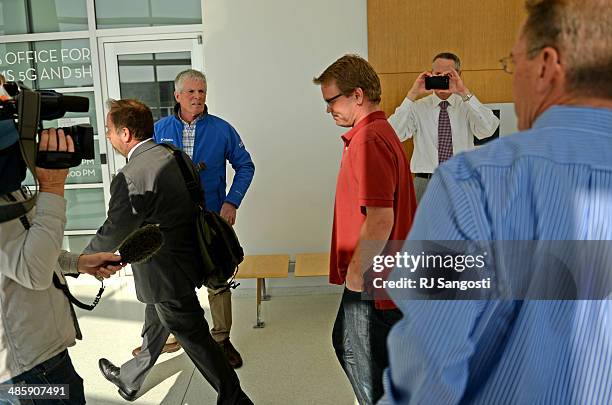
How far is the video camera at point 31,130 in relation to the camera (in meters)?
1.36

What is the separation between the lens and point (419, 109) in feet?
13.6

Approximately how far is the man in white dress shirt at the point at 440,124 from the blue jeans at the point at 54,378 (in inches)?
120

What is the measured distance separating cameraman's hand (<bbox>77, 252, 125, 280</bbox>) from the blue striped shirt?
149 centimetres

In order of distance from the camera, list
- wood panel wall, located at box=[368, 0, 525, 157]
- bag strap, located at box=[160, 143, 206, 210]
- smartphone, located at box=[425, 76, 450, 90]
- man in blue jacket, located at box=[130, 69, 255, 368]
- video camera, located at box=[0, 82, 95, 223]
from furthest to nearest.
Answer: wood panel wall, located at box=[368, 0, 525, 157]
smartphone, located at box=[425, 76, 450, 90]
man in blue jacket, located at box=[130, 69, 255, 368]
bag strap, located at box=[160, 143, 206, 210]
video camera, located at box=[0, 82, 95, 223]

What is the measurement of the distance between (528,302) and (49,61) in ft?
18.3

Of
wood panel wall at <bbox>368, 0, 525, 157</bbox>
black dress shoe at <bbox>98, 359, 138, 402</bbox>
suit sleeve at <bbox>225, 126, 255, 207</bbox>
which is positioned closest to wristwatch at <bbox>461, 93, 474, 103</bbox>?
wood panel wall at <bbox>368, 0, 525, 157</bbox>

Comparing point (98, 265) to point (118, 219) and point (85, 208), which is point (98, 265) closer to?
point (118, 219)

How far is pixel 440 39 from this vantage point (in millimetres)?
4559

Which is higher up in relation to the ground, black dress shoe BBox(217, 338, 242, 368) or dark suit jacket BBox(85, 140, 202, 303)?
dark suit jacket BBox(85, 140, 202, 303)

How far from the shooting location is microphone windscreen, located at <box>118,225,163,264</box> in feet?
6.75

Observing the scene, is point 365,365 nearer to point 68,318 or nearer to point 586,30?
point 68,318

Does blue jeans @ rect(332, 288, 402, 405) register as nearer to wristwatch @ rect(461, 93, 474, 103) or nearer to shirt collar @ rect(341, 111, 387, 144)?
shirt collar @ rect(341, 111, 387, 144)

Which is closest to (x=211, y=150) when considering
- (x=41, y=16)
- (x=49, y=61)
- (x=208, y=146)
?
(x=208, y=146)

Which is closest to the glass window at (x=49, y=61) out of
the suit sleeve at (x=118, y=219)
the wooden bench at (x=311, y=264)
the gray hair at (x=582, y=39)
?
the wooden bench at (x=311, y=264)
